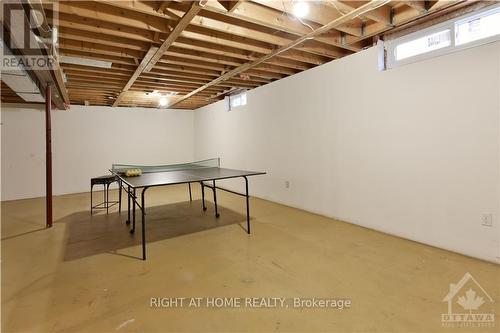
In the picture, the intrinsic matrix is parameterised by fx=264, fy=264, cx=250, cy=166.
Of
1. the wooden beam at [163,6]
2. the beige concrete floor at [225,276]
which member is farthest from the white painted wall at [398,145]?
the wooden beam at [163,6]

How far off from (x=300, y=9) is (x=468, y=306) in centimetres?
283

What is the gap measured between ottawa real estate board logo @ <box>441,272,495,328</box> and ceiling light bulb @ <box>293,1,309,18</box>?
2.75 metres

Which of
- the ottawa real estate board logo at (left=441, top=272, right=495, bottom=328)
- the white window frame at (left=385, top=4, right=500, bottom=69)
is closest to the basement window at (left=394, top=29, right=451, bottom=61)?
the white window frame at (left=385, top=4, right=500, bottom=69)

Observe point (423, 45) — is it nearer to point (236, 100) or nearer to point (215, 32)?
point (215, 32)

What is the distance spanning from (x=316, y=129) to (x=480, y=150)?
2.16 metres

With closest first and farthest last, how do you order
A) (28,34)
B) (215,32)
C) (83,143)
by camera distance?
1. (28,34)
2. (215,32)
3. (83,143)

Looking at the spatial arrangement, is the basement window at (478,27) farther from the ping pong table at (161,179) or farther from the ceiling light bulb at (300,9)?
the ping pong table at (161,179)

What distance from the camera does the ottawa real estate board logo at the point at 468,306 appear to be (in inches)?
70.4

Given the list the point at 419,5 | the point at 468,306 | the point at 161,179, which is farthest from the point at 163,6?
the point at 468,306

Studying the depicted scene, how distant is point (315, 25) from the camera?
2988 mm

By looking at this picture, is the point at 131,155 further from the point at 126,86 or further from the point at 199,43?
the point at 199,43

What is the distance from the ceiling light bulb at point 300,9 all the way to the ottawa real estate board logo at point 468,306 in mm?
2748

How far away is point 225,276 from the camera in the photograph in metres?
2.44

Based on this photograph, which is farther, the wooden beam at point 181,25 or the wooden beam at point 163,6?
the wooden beam at point 163,6
